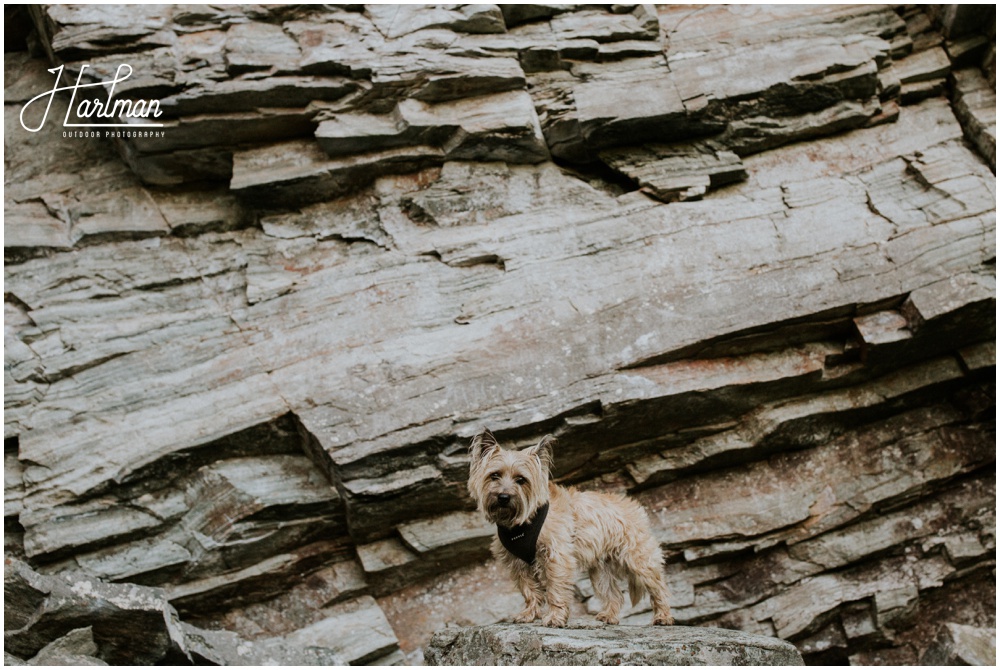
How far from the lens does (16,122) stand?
13633mm

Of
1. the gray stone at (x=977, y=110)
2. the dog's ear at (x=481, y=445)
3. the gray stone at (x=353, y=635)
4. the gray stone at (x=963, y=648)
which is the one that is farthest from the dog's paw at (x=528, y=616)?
the gray stone at (x=977, y=110)

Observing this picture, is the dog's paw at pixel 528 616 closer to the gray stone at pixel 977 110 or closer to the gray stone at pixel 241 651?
the gray stone at pixel 241 651

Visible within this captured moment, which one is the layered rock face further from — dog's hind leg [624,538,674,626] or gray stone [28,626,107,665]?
dog's hind leg [624,538,674,626]

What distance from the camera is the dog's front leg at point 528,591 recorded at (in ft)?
26.2

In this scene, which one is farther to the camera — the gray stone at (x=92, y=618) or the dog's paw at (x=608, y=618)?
the gray stone at (x=92, y=618)

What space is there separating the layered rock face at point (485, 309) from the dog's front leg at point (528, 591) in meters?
2.54

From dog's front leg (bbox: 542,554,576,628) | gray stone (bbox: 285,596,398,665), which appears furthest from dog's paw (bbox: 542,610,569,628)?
gray stone (bbox: 285,596,398,665)

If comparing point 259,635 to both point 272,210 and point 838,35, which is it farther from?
point 838,35

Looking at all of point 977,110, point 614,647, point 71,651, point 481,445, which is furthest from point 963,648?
point 71,651

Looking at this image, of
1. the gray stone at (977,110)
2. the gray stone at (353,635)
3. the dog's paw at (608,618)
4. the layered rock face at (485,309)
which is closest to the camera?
the dog's paw at (608,618)

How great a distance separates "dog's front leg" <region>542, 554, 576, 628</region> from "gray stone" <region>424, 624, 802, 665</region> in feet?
0.80

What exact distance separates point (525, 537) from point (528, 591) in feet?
2.17

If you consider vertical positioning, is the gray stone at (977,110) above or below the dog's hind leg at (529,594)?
above

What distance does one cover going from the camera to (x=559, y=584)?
7.88 metres
